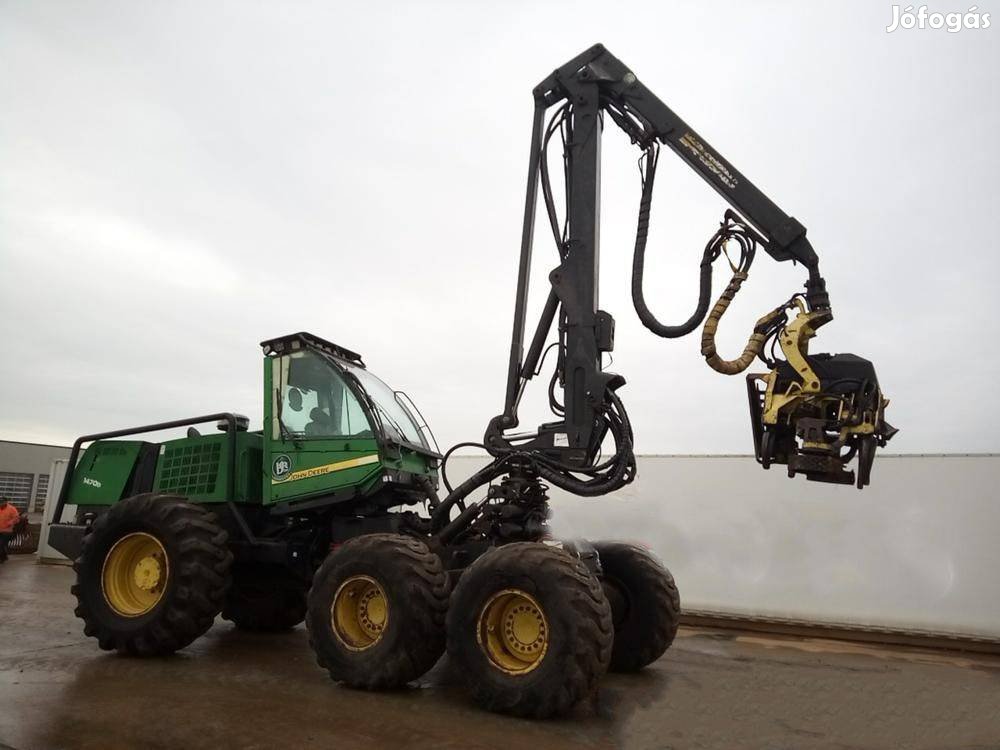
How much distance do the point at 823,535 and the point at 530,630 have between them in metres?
6.32

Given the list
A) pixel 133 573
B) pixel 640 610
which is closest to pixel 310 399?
pixel 133 573

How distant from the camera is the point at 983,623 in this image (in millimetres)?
8523

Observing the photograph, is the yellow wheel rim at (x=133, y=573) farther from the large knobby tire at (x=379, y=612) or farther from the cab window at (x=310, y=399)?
the large knobby tire at (x=379, y=612)

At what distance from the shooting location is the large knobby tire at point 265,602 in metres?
7.54

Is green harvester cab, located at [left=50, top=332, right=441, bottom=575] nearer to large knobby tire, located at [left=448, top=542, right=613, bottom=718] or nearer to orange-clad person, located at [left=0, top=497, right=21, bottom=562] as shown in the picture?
large knobby tire, located at [left=448, top=542, right=613, bottom=718]

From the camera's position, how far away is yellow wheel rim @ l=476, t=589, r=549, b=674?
4617mm

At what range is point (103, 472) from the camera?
7.44 meters

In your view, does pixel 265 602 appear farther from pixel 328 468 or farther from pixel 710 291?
pixel 710 291

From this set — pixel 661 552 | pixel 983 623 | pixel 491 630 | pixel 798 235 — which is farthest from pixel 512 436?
pixel 983 623

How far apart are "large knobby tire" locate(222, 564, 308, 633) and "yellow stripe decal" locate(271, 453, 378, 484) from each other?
63.9 inches

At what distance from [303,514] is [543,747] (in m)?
3.55

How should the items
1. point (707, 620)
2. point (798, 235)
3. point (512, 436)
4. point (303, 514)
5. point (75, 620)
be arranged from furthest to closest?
1. point (707, 620)
2. point (75, 620)
3. point (303, 514)
4. point (512, 436)
5. point (798, 235)

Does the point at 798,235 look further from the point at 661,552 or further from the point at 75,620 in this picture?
the point at 75,620

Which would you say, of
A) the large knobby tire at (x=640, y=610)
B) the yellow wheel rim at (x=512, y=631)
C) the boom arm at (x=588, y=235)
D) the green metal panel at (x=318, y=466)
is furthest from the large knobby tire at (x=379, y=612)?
the large knobby tire at (x=640, y=610)
